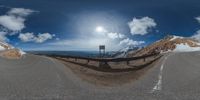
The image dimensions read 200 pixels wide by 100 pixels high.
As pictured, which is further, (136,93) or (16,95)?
(136,93)

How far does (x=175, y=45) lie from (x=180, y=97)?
138m

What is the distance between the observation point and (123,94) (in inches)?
493

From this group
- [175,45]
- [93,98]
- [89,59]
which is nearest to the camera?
[93,98]

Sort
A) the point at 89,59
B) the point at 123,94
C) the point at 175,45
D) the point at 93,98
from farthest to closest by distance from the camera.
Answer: the point at 175,45 → the point at 89,59 → the point at 123,94 → the point at 93,98

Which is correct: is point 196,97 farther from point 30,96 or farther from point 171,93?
point 30,96

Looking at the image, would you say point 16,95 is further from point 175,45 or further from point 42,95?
point 175,45

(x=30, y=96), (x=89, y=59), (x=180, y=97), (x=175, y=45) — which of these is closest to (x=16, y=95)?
(x=30, y=96)

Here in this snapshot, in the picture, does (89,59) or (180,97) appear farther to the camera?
(89,59)

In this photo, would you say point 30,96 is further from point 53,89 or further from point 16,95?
point 53,89

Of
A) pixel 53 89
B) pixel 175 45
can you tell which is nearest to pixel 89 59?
pixel 53 89

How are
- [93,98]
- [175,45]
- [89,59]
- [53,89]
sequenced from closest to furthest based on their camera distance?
[93,98]
[53,89]
[89,59]
[175,45]

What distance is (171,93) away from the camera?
12.9 meters

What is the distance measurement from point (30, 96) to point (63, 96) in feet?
3.51

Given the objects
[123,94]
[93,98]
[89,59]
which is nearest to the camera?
[93,98]
